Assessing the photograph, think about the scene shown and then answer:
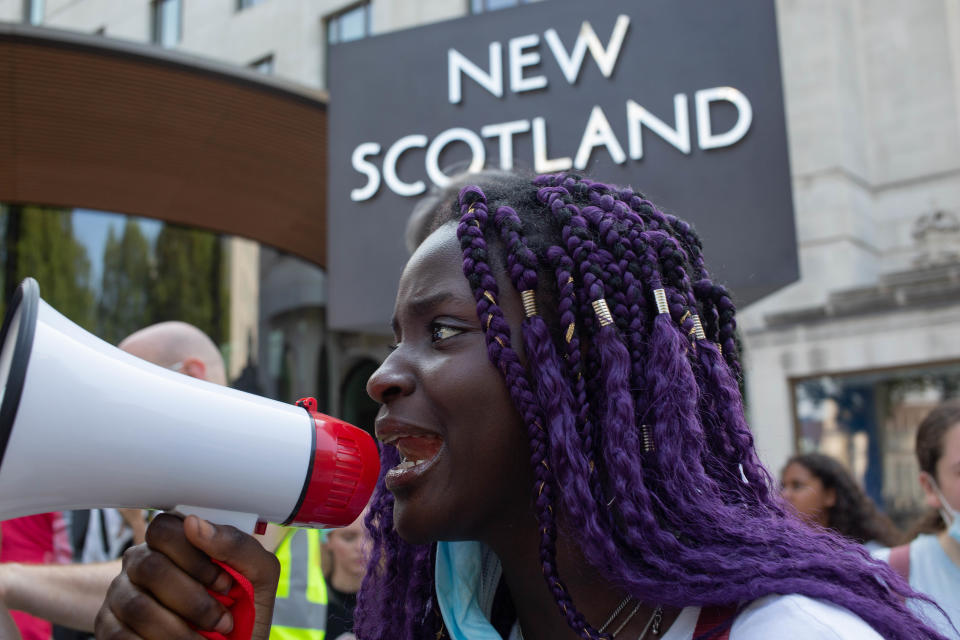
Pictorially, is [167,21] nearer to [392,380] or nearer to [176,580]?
[392,380]

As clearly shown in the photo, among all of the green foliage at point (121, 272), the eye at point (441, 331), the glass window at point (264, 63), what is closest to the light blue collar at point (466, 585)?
the eye at point (441, 331)

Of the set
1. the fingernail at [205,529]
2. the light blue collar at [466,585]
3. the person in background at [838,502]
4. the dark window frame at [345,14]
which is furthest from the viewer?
the dark window frame at [345,14]

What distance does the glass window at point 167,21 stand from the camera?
18.5 meters

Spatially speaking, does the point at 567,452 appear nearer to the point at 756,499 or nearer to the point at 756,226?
the point at 756,499

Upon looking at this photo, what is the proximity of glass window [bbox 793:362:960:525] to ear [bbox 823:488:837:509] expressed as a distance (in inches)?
257

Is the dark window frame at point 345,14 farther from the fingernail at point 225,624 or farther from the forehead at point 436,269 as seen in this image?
the fingernail at point 225,624

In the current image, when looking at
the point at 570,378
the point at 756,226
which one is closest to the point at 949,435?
the point at 756,226

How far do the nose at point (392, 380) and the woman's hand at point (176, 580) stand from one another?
0.34 meters

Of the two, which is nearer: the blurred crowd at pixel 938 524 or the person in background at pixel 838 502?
the blurred crowd at pixel 938 524

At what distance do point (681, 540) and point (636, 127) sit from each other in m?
3.74

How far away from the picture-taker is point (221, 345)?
11.2 metres

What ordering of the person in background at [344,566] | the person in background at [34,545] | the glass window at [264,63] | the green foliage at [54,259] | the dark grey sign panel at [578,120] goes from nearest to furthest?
the person in background at [34,545] → the person in background at [344,566] → the dark grey sign panel at [578,120] → the green foliage at [54,259] → the glass window at [264,63]

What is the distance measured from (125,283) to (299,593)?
349 inches

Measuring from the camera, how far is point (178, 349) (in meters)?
3.39
